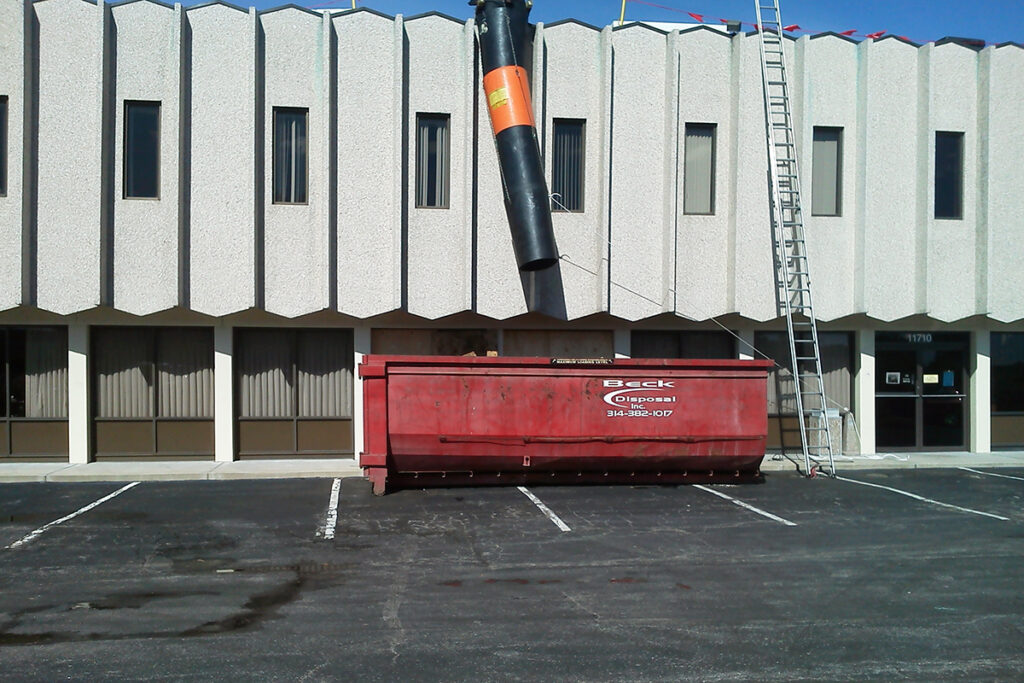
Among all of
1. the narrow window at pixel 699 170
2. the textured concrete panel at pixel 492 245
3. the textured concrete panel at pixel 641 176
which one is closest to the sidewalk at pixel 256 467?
the textured concrete panel at pixel 492 245

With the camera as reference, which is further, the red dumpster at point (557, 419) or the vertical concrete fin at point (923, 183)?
the vertical concrete fin at point (923, 183)

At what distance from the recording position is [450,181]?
15422 mm

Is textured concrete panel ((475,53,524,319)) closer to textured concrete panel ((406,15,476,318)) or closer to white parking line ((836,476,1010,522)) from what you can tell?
textured concrete panel ((406,15,476,318))

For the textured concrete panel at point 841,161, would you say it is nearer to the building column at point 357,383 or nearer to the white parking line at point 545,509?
the white parking line at point 545,509

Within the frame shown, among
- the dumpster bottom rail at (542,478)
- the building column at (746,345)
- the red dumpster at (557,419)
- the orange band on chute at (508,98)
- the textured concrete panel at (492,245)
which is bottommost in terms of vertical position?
the dumpster bottom rail at (542,478)

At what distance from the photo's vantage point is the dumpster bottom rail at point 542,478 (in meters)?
13.2

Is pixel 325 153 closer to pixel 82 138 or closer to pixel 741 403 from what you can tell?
pixel 82 138

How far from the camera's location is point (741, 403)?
45.4 feet

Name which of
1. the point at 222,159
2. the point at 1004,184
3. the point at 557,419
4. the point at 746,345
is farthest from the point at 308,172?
the point at 1004,184

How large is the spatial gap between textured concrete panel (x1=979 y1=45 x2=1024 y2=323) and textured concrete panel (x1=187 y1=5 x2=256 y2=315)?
46.1 ft

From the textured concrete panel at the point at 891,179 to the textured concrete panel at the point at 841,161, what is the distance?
22 centimetres

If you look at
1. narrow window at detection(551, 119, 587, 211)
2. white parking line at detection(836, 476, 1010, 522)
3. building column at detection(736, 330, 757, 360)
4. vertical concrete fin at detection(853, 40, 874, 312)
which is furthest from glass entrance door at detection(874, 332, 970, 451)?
narrow window at detection(551, 119, 587, 211)

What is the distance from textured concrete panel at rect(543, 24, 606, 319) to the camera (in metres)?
15.5

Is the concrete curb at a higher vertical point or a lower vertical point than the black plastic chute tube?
lower
